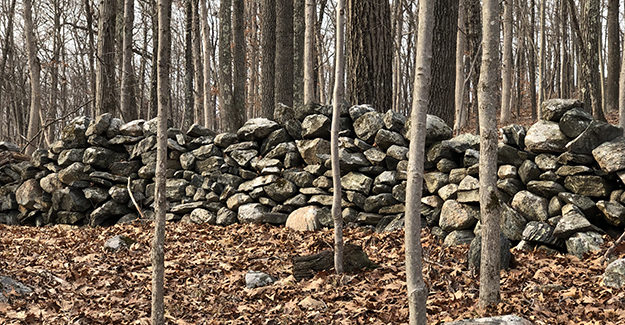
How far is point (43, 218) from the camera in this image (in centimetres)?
804

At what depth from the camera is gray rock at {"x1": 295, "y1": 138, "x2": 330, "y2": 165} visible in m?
6.55

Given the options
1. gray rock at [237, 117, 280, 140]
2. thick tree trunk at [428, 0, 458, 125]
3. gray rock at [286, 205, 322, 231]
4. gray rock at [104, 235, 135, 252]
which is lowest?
gray rock at [104, 235, 135, 252]

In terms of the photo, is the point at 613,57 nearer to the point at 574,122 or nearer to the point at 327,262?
the point at 574,122

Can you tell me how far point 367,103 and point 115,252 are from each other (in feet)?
12.9

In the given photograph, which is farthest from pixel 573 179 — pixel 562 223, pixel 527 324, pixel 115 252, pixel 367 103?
pixel 115 252

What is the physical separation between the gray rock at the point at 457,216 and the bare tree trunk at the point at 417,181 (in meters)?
2.76

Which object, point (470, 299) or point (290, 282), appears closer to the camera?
point (470, 299)

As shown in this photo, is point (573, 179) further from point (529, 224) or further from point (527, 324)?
point (527, 324)

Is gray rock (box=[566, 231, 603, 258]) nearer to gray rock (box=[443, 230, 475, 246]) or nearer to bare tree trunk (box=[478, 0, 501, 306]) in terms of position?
gray rock (box=[443, 230, 475, 246])

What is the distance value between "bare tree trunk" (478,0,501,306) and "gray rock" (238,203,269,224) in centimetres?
355

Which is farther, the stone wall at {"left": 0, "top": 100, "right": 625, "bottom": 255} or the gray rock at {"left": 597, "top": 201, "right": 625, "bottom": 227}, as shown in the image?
the stone wall at {"left": 0, "top": 100, "right": 625, "bottom": 255}

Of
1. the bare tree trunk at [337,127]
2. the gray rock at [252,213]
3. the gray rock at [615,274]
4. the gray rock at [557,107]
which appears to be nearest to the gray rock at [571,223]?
the gray rock at [615,274]

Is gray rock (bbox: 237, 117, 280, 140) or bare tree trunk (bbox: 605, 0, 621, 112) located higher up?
bare tree trunk (bbox: 605, 0, 621, 112)

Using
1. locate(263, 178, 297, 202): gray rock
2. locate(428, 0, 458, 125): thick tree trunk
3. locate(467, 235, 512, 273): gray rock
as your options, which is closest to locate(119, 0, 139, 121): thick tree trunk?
locate(263, 178, 297, 202): gray rock
